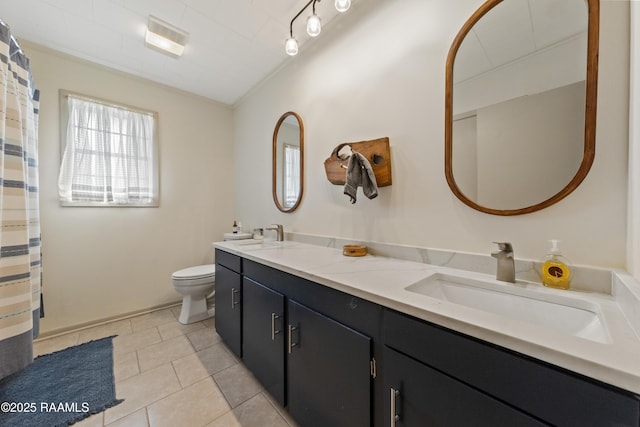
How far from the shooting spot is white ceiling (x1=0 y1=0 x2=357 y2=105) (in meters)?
1.55

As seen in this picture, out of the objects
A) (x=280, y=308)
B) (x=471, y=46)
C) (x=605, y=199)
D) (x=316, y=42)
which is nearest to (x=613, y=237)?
(x=605, y=199)

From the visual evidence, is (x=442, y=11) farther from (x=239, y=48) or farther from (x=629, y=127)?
(x=239, y=48)

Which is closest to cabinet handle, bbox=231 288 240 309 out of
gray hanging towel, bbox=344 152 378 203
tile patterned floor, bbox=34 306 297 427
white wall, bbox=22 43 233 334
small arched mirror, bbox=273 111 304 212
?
tile patterned floor, bbox=34 306 297 427

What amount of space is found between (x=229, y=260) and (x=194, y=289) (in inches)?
29.4

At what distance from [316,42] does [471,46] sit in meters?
1.21

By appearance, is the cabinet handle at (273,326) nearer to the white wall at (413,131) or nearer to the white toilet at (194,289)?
the white wall at (413,131)

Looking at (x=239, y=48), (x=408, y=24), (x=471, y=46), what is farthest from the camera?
(x=239, y=48)

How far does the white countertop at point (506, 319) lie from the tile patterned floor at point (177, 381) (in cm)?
87

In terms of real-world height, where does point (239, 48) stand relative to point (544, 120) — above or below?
above

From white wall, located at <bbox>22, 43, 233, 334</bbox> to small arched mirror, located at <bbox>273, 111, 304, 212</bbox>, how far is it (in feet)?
3.67

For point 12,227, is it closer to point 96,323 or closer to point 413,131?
point 96,323

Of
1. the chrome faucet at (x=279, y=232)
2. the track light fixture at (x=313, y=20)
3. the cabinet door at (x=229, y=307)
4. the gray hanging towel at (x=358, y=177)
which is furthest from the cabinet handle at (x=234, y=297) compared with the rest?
the track light fixture at (x=313, y=20)

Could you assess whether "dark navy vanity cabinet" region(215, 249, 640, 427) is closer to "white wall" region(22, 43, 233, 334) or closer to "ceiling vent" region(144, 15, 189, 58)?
"white wall" region(22, 43, 233, 334)

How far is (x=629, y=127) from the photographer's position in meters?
0.75
